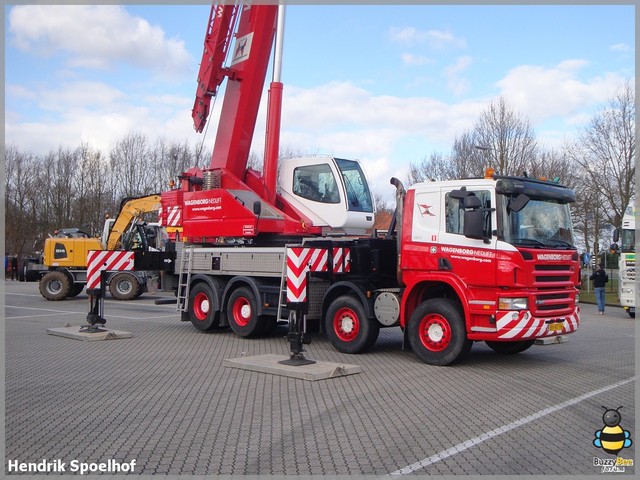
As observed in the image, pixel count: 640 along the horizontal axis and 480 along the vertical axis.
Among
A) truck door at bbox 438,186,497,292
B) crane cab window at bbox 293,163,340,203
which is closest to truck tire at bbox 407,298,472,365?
truck door at bbox 438,186,497,292

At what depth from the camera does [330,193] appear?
43.2 feet

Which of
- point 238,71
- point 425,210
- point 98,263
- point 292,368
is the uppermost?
point 238,71

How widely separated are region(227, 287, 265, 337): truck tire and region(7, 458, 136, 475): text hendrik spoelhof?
298 inches

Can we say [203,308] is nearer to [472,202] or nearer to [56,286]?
[472,202]

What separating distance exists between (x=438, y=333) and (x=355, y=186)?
14.1 ft

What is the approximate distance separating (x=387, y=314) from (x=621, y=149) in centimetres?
2607

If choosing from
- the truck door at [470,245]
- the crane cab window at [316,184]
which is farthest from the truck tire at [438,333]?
the crane cab window at [316,184]

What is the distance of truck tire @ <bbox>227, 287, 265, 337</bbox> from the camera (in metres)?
13.1

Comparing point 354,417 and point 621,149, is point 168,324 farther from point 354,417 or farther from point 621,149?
point 621,149

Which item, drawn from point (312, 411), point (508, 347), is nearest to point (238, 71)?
point (508, 347)

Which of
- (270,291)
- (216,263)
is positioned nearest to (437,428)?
(270,291)

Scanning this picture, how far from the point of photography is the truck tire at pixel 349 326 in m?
11.1

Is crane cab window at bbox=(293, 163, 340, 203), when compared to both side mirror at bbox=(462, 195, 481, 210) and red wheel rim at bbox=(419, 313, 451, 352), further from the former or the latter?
side mirror at bbox=(462, 195, 481, 210)

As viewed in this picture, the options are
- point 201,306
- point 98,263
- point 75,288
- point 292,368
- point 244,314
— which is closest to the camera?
point 292,368
